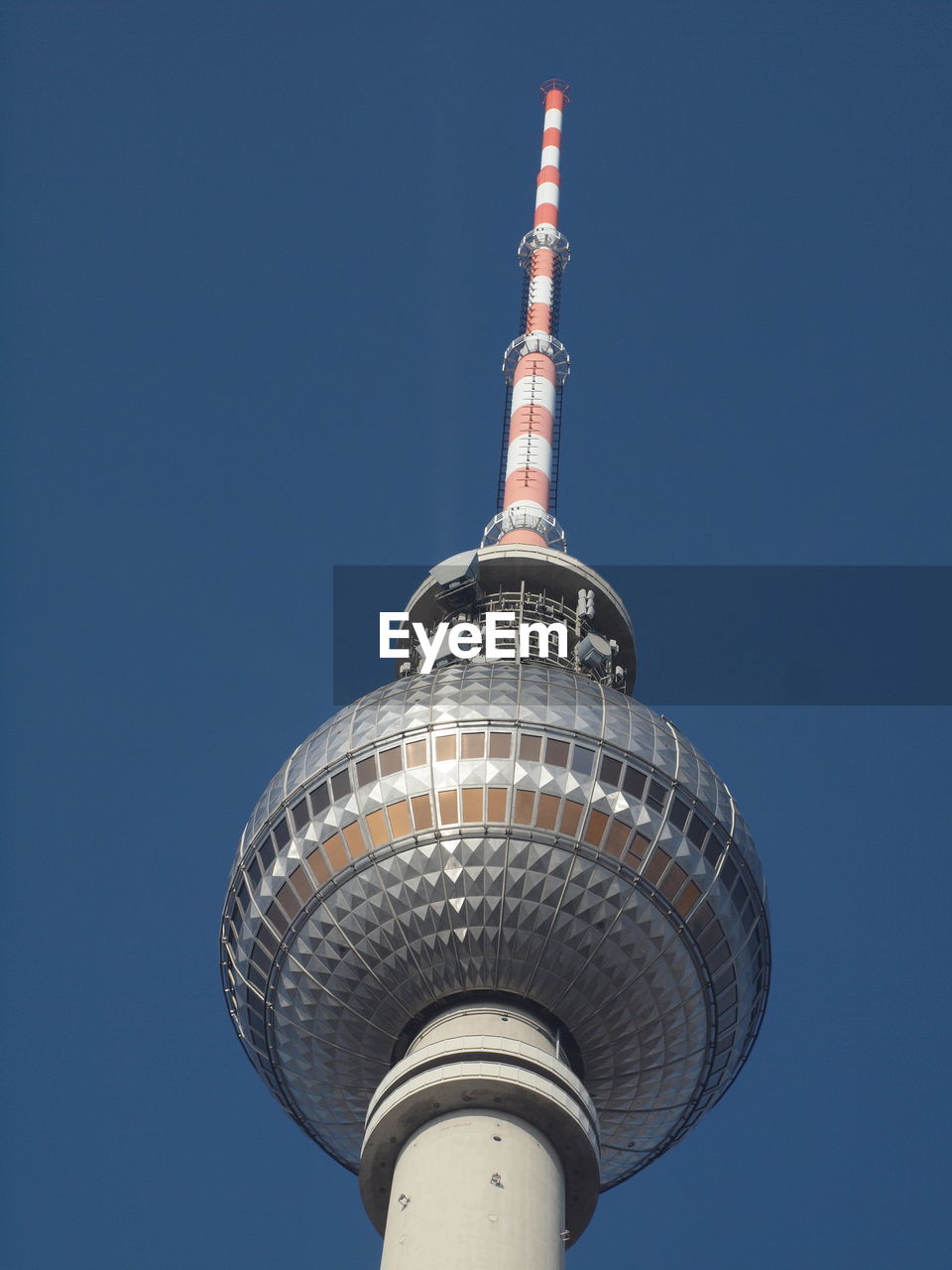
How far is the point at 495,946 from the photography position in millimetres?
41000

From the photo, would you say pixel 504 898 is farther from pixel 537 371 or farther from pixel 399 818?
pixel 537 371

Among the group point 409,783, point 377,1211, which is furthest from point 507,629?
point 377,1211

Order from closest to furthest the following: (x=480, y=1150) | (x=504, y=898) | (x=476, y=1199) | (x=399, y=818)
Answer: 1. (x=476, y=1199)
2. (x=480, y=1150)
3. (x=504, y=898)
4. (x=399, y=818)

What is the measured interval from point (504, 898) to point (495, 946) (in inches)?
41.9

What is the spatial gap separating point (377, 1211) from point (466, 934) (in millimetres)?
6526

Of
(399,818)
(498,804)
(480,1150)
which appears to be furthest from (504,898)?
(480,1150)

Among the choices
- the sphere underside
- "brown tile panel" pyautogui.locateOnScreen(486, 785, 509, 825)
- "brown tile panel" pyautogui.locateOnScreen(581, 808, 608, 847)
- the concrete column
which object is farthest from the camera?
"brown tile panel" pyautogui.locateOnScreen(486, 785, 509, 825)

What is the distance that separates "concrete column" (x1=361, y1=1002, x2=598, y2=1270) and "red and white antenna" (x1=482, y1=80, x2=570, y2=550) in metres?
18.9

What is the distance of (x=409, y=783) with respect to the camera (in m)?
42.7

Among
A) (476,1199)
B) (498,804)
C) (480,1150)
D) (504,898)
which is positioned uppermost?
(498,804)

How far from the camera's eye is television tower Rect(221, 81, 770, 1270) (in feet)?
130

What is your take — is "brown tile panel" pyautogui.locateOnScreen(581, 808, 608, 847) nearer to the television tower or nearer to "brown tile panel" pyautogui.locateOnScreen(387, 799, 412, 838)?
the television tower

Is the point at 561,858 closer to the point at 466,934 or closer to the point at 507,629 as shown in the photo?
the point at 466,934

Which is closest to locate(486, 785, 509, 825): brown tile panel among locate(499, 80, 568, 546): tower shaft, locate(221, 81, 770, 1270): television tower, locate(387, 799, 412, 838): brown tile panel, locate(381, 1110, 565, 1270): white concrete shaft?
locate(221, 81, 770, 1270): television tower
